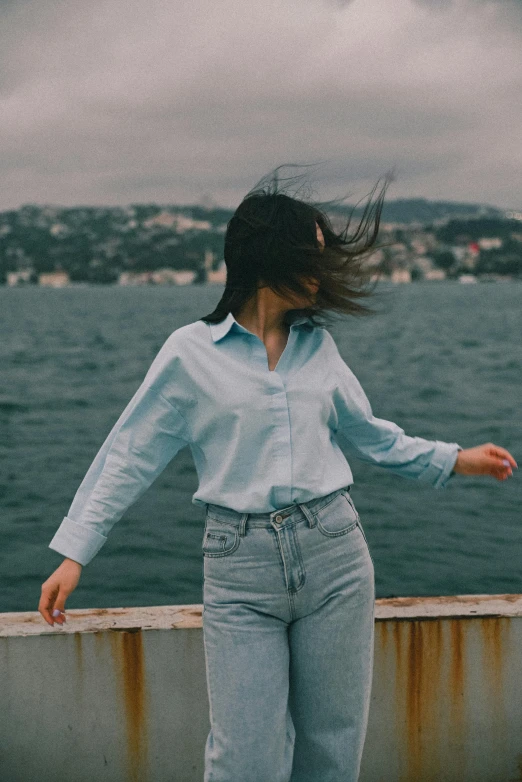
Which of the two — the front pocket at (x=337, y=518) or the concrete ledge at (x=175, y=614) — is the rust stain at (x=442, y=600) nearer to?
the concrete ledge at (x=175, y=614)

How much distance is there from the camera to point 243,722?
6.68 feet

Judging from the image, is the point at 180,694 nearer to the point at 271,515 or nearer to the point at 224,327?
the point at 271,515

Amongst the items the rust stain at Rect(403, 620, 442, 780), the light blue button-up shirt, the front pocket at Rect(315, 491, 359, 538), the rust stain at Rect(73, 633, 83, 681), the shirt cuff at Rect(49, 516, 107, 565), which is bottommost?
the rust stain at Rect(403, 620, 442, 780)

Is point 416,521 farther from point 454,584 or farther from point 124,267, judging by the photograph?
point 124,267

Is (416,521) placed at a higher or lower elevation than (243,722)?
lower

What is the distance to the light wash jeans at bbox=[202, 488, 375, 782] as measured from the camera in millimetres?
2049

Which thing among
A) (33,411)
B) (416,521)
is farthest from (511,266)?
(416,521)

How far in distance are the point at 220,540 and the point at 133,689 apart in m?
1.08

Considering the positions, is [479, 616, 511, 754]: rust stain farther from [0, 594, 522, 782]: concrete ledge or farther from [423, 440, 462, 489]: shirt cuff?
[423, 440, 462, 489]: shirt cuff

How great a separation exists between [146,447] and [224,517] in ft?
0.85

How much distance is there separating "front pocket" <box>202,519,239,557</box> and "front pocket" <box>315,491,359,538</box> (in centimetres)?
20

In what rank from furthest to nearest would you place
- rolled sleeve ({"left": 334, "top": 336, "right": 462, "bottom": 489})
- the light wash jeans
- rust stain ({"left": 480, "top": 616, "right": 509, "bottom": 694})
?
rust stain ({"left": 480, "top": 616, "right": 509, "bottom": 694}) < rolled sleeve ({"left": 334, "top": 336, "right": 462, "bottom": 489}) < the light wash jeans

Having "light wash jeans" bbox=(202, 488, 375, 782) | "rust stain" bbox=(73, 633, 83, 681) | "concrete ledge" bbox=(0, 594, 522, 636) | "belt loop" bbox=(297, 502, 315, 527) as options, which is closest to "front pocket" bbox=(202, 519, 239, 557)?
"light wash jeans" bbox=(202, 488, 375, 782)

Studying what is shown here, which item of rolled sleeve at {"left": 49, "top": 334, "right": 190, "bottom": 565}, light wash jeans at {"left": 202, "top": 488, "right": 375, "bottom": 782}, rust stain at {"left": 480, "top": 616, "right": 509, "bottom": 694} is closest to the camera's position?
light wash jeans at {"left": 202, "top": 488, "right": 375, "bottom": 782}
